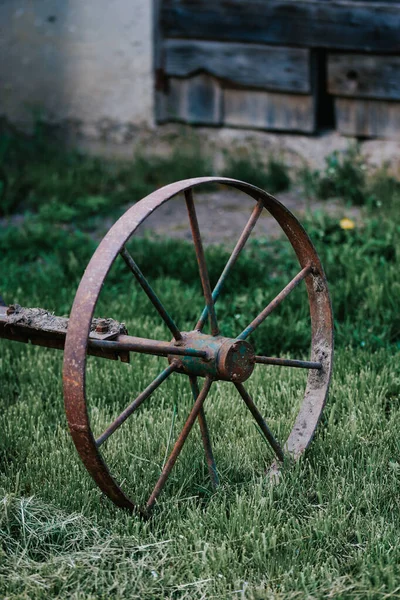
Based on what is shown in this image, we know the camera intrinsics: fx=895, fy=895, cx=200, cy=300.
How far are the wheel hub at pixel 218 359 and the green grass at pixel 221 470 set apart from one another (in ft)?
1.23

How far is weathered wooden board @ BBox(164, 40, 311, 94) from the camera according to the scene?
644cm

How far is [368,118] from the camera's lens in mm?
6355

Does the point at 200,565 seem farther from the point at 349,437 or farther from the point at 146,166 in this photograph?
the point at 146,166

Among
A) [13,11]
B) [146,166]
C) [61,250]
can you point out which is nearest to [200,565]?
[61,250]

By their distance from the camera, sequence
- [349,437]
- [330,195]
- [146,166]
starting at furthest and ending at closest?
[146,166] < [330,195] < [349,437]

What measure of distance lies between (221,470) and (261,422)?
0.23 m

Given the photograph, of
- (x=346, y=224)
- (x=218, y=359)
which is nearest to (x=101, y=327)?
(x=218, y=359)

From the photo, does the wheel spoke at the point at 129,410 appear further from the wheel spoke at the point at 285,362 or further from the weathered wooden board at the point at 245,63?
the weathered wooden board at the point at 245,63

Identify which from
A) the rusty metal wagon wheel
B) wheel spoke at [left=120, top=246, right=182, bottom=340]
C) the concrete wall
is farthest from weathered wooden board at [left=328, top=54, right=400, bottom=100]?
wheel spoke at [left=120, top=246, right=182, bottom=340]

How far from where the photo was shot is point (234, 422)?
10.9ft

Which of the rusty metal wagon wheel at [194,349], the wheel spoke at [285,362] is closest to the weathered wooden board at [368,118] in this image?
the rusty metal wagon wheel at [194,349]

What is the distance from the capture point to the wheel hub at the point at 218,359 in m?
2.66

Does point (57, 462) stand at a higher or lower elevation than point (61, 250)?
lower

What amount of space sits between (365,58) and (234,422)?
3.78 metres
